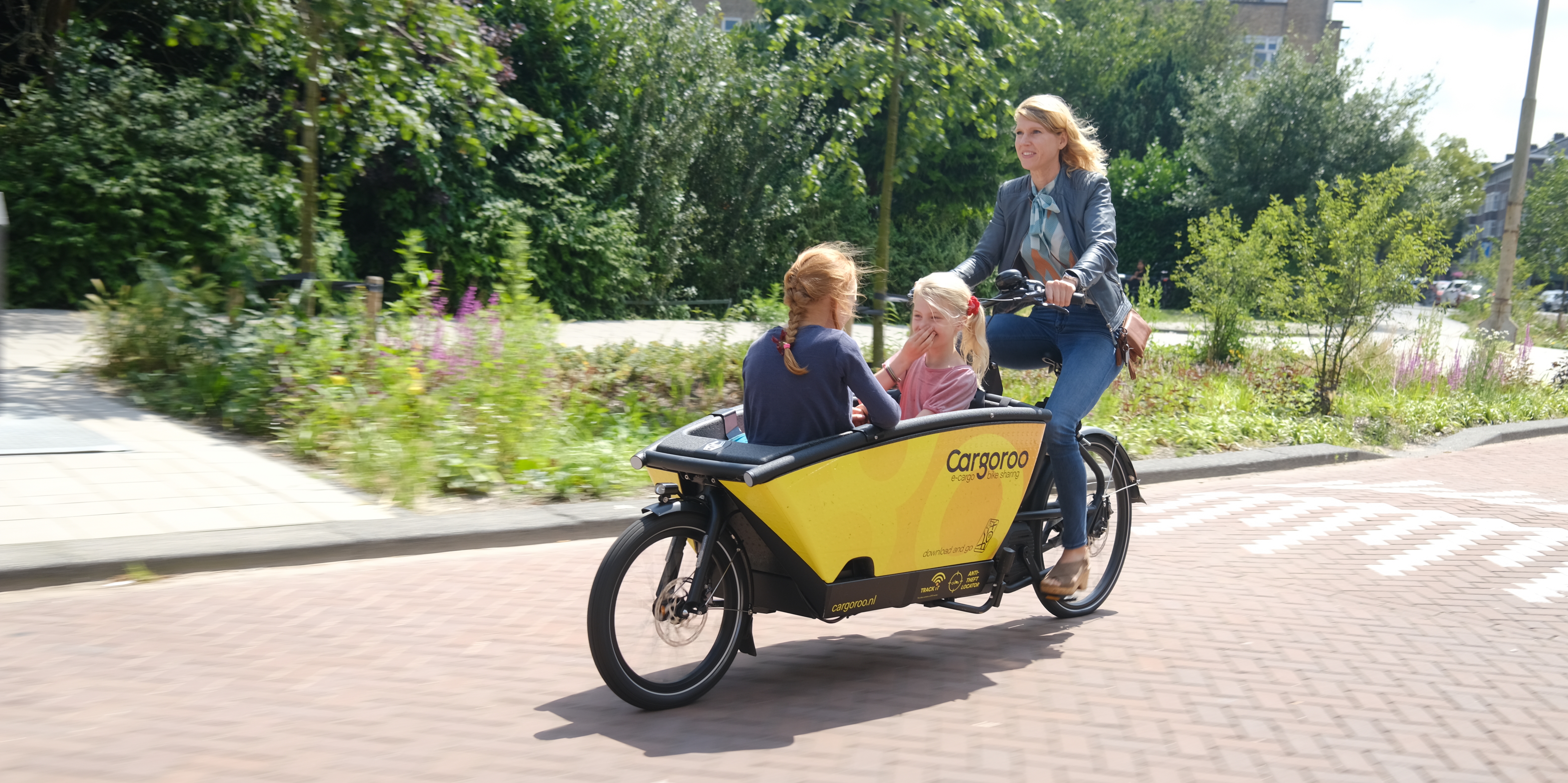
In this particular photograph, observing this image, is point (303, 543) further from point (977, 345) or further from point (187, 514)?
point (977, 345)

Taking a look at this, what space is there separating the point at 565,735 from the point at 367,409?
408 cm

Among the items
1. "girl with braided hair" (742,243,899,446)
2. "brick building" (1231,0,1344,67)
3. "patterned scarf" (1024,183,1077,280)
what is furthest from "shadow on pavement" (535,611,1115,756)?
"brick building" (1231,0,1344,67)

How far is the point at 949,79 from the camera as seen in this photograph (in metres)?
10.7

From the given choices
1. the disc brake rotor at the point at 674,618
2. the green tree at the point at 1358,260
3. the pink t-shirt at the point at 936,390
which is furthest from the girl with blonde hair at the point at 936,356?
the green tree at the point at 1358,260

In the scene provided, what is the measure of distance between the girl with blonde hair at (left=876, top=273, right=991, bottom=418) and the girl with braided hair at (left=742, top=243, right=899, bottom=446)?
0.46 metres

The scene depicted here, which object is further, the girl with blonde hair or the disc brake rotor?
the girl with blonde hair

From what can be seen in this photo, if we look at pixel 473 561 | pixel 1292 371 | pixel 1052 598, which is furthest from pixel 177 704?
pixel 1292 371

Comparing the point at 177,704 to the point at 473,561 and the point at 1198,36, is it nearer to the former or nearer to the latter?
the point at 473,561

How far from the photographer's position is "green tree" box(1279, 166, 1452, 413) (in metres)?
11.4

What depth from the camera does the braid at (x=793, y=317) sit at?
3.61 meters

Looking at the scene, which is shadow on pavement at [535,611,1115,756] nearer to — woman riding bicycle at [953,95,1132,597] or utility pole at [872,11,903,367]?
woman riding bicycle at [953,95,1132,597]

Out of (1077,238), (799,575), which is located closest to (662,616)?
(799,575)

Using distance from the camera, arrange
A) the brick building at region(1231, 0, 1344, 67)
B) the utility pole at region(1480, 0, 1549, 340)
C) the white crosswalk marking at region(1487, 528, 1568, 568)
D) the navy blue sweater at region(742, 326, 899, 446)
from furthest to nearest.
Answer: the brick building at region(1231, 0, 1344, 67) → the utility pole at region(1480, 0, 1549, 340) → the white crosswalk marking at region(1487, 528, 1568, 568) → the navy blue sweater at region(742, 326, 899, 446)

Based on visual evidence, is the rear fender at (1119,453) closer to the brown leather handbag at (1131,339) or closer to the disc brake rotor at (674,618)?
the brown leather handbag at (1131,339)
